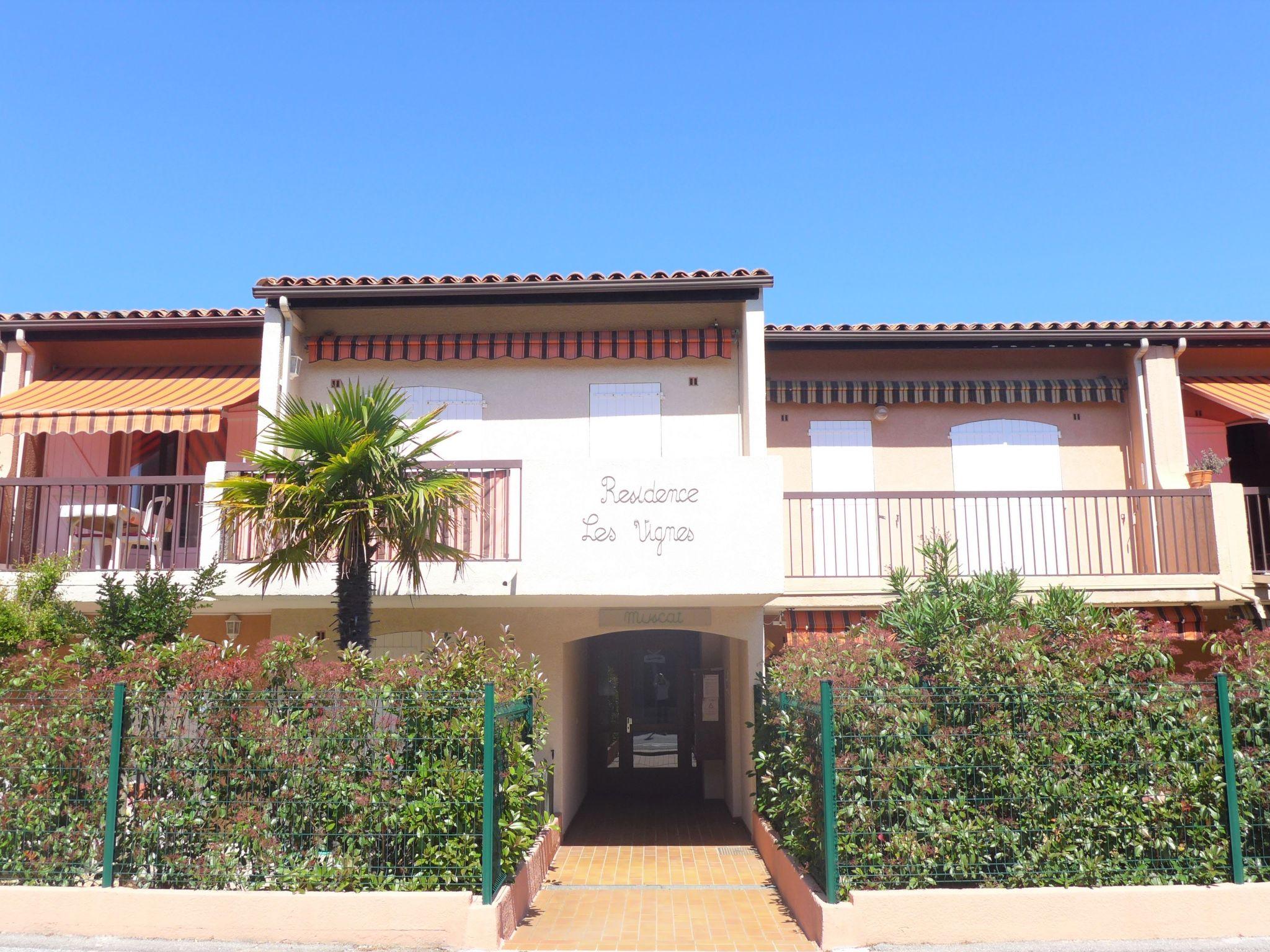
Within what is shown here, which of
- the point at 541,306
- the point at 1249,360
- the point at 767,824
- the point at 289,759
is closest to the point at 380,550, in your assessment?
the point at 289,759

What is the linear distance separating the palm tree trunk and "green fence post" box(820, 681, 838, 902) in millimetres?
5023

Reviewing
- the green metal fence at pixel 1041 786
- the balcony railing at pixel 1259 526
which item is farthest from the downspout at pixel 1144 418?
the green metal fence at pixel 1041 786

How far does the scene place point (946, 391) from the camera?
1658 centimetres

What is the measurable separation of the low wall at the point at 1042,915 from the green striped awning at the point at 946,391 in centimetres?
918

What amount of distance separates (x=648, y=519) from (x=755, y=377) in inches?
122

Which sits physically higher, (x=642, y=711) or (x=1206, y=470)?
(x=1206, y=470)

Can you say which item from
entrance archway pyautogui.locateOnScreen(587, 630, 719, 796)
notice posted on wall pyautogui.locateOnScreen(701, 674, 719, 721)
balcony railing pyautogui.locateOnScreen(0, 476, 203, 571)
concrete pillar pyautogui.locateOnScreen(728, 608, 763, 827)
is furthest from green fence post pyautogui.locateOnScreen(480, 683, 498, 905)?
entrance archway pyautogui.locateOnScreen(587, 630, 719, 796)

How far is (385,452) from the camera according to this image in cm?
1066

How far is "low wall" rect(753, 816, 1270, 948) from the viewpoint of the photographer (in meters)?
8.52

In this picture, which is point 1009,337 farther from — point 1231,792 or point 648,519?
point 1231,792

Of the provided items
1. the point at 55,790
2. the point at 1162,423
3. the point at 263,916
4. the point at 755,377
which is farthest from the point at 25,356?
the point at 1162,423

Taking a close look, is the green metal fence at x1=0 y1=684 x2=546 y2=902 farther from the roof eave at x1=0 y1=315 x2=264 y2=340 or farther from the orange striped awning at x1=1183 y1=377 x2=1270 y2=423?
the orange striped awning at x1=1183 y1=377 x2=1270 y2=423

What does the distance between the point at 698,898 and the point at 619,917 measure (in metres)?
1.21

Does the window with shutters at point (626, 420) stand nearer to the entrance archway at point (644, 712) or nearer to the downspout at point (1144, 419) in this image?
the entrance archway at point (644, 712)
